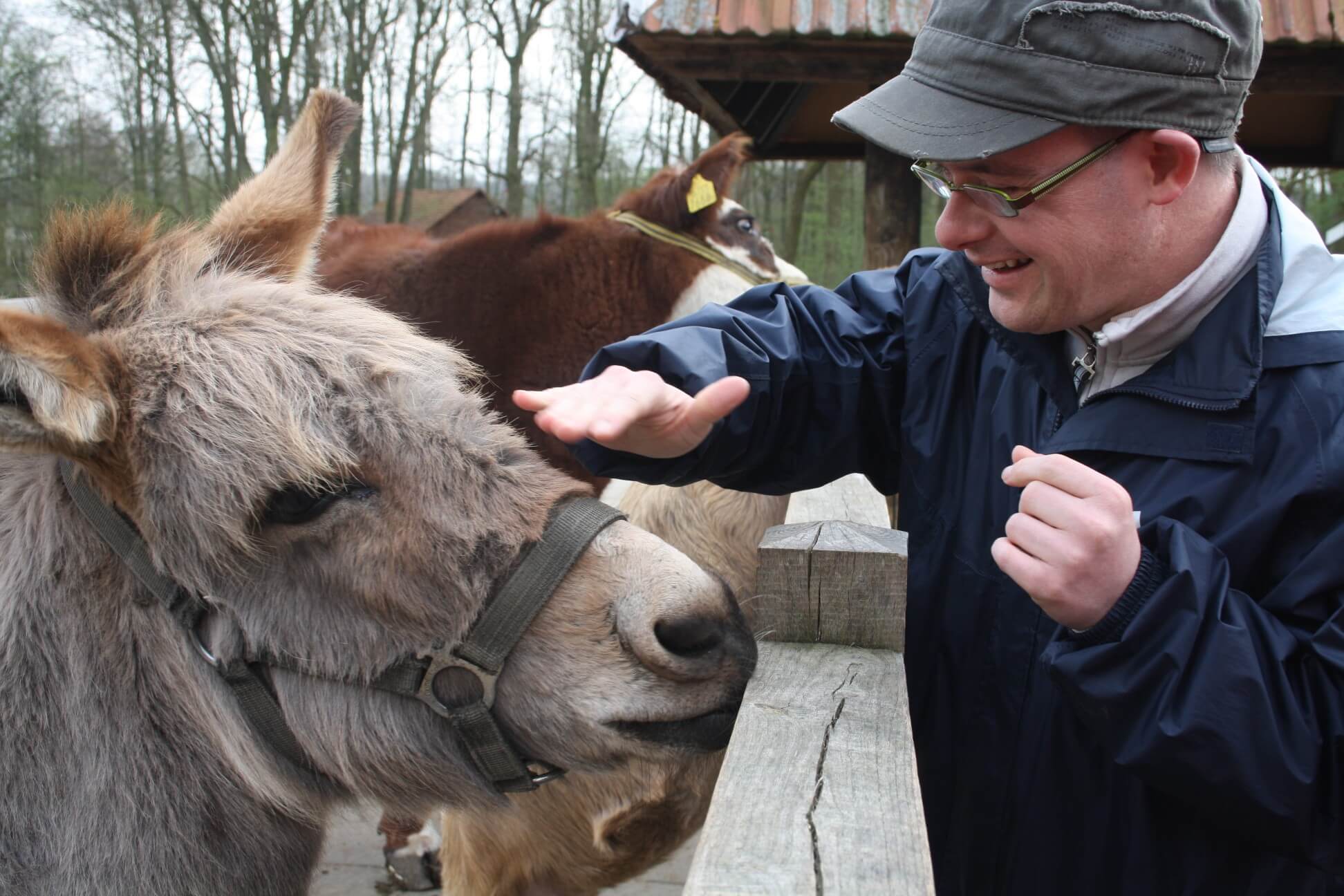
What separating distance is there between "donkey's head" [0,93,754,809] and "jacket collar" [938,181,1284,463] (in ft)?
2.29

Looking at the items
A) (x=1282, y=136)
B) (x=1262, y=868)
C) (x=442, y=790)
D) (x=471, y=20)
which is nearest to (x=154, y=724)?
(x=442, y=790)

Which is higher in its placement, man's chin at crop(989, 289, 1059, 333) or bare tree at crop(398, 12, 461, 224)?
bare tree at crop(398, 12, 461, 224)

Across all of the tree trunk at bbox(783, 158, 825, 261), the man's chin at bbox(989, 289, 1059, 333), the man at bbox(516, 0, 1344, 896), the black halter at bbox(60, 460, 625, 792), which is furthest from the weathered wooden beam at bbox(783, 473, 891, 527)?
the tree trunk at bbox(783, 158, 825, 261)

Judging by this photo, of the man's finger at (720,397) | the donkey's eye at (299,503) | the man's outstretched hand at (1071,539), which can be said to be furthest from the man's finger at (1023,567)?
the donkey's eye at (299,503)

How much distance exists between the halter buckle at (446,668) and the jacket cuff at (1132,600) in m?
0.97

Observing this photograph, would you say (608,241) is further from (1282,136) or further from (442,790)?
(1282,136)

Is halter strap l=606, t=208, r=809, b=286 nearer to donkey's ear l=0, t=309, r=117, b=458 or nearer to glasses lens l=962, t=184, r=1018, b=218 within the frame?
glasses lens l=962, t=184, r=1018, b=218

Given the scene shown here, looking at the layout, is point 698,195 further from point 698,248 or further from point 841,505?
point 841,505

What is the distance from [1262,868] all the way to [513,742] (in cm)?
120

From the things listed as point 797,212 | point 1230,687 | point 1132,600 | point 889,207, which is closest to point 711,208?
point 889,207

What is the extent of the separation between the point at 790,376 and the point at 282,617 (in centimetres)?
104

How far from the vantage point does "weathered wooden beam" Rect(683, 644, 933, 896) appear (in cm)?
100

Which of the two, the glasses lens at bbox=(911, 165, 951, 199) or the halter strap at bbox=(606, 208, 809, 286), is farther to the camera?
the halter strap at bbox=(606, 208, 809, 286)

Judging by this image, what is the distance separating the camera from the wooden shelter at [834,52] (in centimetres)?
445
